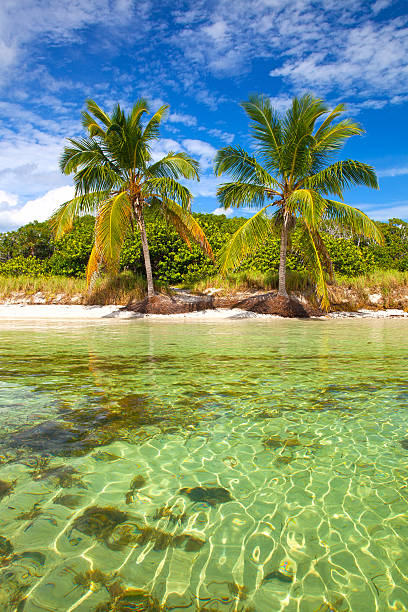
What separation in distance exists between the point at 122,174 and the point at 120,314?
5.21m

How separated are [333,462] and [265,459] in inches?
15.7

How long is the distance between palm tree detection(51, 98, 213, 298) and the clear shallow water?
9294 millimetres

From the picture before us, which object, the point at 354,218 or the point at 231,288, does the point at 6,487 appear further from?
the point at 231,288

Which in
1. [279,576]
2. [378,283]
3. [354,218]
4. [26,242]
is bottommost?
[279,576]

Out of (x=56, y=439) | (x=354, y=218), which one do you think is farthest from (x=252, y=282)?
(x=56, y=439)

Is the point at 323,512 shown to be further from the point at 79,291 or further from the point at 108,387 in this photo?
the point at 79,291

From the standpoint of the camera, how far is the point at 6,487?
187cm

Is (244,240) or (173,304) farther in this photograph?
(173,304)

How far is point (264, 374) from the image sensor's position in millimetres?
4238

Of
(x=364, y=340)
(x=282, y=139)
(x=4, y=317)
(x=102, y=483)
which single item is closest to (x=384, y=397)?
(x=102, y=483)

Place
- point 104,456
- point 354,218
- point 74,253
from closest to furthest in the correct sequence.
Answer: point 104,456, point 354,218, point 74,253

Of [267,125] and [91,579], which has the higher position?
[267,125]

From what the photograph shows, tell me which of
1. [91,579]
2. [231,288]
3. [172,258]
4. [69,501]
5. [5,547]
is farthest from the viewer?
[172,258]

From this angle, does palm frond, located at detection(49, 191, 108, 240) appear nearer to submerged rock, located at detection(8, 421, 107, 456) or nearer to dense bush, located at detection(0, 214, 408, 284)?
dense bush, located at detection(0, 214, 408, 284)
